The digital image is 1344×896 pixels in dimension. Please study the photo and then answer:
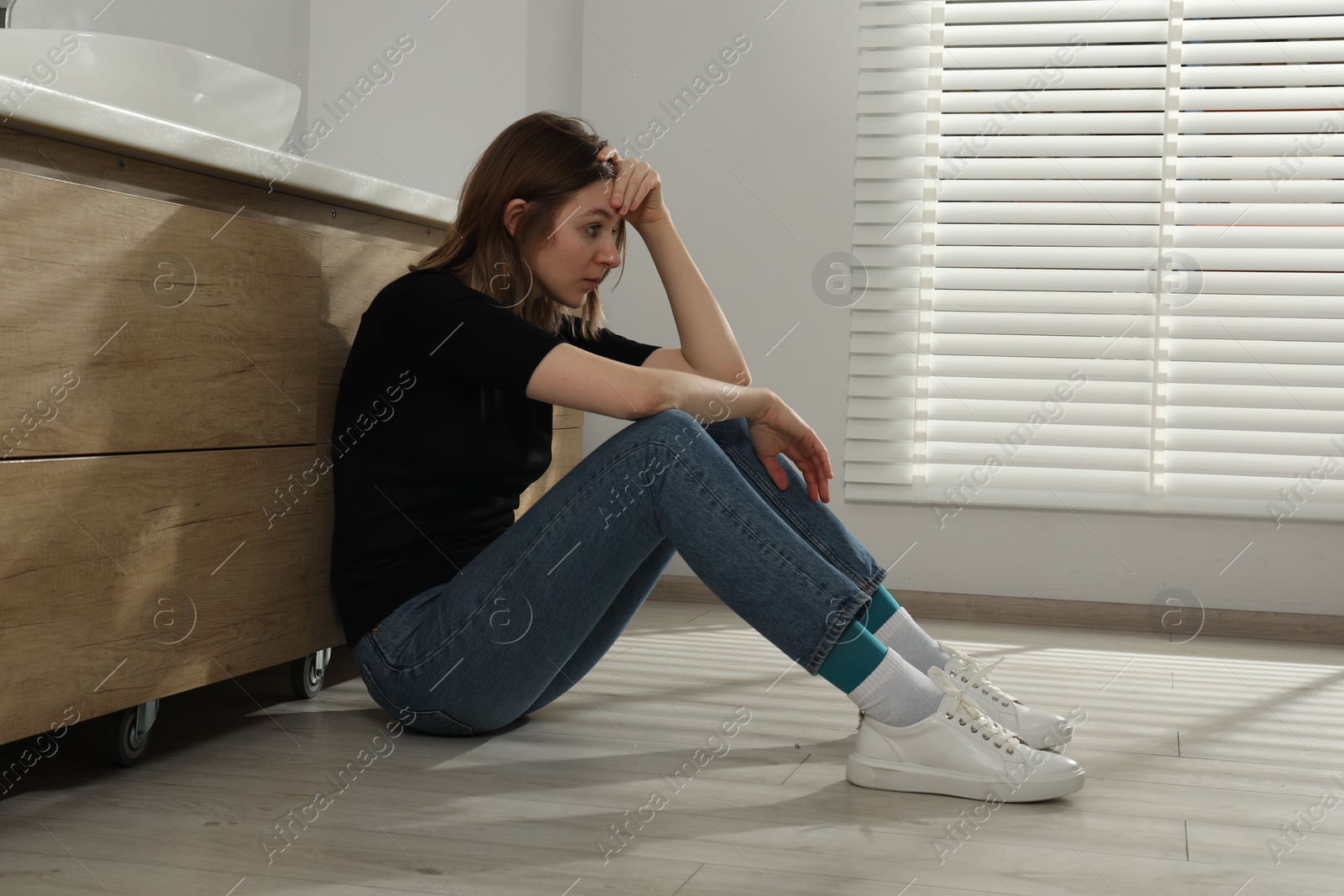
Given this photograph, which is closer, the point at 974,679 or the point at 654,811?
the point at 654,811

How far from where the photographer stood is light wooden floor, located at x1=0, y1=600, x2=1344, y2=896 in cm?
100

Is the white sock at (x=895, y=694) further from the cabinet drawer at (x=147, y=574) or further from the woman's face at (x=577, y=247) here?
the cabinet drawer at (x=147, y=574)

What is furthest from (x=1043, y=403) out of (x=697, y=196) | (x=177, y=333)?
(x=177, y=333)

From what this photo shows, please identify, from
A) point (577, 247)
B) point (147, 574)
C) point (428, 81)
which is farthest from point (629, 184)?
point (428, 81)

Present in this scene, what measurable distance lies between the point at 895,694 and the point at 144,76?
42.6 inches

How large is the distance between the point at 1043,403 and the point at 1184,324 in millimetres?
326

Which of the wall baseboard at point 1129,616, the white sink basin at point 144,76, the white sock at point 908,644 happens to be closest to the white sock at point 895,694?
the white sock at point 908,644

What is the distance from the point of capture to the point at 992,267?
2525mm

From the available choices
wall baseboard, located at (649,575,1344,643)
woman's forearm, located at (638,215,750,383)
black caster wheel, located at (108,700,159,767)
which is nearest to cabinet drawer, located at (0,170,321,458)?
black caster wheel, located at (108,700,159,767)

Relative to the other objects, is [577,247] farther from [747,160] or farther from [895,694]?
A: [747,160]

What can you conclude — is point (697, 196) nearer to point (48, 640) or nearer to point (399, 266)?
point (399, 266)

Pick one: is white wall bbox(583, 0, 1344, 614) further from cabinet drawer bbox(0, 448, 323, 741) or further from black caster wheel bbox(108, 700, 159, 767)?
black caster wheel bbox(108, 700, 159, 767)

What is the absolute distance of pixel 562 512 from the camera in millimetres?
1211

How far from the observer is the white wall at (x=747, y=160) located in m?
2.43
